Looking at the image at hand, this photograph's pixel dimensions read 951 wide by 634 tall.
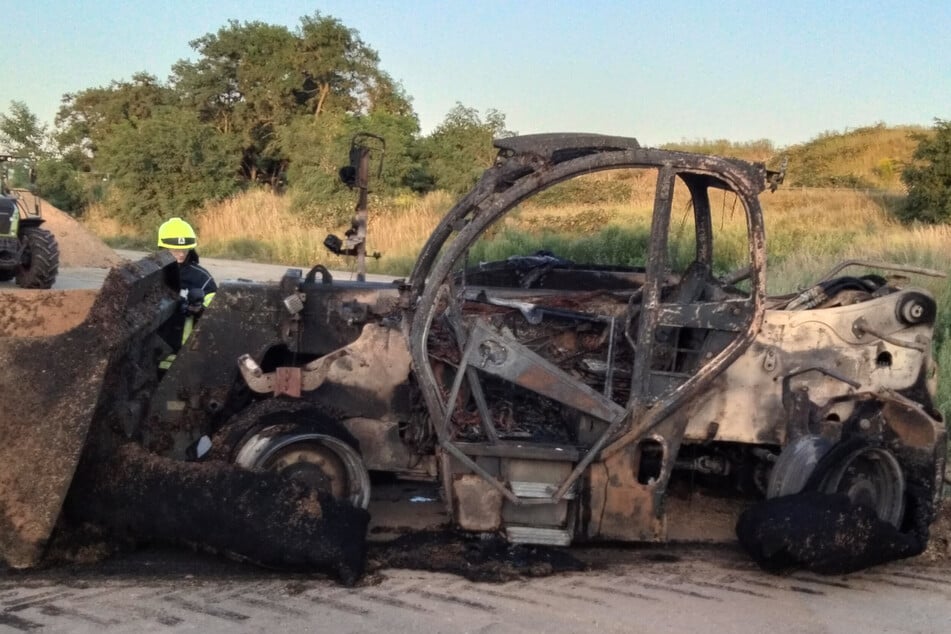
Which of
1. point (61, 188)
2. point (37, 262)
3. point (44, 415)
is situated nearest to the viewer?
point (44, 415)

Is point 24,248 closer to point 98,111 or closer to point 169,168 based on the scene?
point 169,168

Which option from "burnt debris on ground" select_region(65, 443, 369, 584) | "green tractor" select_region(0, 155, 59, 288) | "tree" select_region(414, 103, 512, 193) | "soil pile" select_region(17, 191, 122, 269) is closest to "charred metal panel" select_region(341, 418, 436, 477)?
"burnt debris on ground" select_region(65, 443, 369, 584)

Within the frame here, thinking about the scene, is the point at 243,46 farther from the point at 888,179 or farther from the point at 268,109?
the point at 888,179

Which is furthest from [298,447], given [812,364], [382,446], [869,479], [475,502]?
[869,479]

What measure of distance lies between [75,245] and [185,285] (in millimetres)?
21752

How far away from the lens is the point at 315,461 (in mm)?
4953

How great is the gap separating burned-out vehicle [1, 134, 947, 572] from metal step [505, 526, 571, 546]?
0.03 feet

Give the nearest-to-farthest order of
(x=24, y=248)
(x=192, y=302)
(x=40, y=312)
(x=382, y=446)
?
(x=382, y=446) → (x=40, y=312) → (x=192, y=302) → (x=24, y=248)

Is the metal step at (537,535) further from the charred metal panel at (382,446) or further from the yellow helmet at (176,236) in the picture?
the yellow helmet at (176,236)

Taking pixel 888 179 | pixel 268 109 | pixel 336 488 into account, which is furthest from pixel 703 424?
pixel 268 109

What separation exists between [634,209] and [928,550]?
16.0 meters

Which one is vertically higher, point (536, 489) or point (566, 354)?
point (566, 354)

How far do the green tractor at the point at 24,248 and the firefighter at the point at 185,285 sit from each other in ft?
37.5

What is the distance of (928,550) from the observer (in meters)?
5.03
